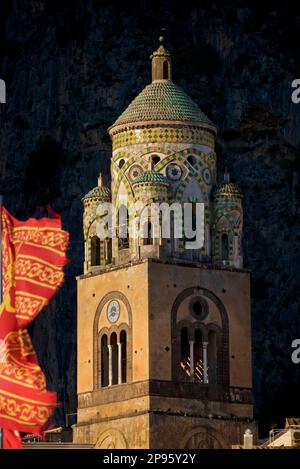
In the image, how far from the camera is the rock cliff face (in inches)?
4050

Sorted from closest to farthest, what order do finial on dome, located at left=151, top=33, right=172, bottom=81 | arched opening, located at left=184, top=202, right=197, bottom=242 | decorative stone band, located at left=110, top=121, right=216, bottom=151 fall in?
arched opening, located at left=184, top=202, right=197, bottom=242, decorative stone band, located at left=110, top=121, right=216, bottom=151, finial on dome, located at left=151, top=33, right=172, bottom=81

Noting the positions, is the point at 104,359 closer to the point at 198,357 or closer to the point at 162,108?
the point at 198,357

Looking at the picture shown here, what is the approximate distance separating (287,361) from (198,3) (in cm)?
1852

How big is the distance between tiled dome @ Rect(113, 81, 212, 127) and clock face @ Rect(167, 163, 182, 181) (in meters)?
1.19

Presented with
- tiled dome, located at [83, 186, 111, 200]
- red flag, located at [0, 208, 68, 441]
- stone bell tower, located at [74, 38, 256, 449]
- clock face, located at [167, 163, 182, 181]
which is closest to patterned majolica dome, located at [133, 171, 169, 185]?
stone bell tower, located at [74, 38, 256, 449]

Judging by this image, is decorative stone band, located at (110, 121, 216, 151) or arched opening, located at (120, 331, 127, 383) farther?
decorative stone band, located at (110, 121, 216, 151)

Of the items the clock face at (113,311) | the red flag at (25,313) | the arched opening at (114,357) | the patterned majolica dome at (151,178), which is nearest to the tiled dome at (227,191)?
the patterned majolica dome at (151,178)

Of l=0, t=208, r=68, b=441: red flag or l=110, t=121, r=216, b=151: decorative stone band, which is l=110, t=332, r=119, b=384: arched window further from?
l=0, t=208, r=68, b=441: red flag

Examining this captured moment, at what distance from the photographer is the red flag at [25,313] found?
37000 mm

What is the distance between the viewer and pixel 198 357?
59938 millimetres

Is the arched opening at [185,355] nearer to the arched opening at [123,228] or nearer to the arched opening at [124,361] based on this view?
the arched opening at [124,361]

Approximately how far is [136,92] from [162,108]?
46207mm

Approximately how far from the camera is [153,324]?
2320 inches
